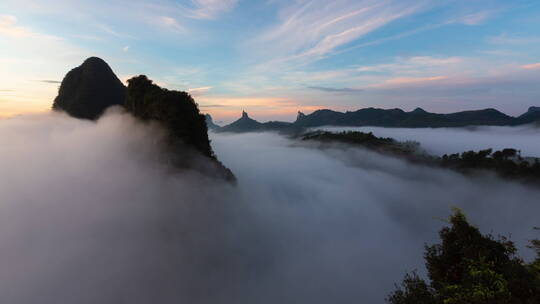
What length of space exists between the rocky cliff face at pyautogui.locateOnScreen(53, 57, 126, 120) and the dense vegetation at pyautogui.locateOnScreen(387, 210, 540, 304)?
4656 inches

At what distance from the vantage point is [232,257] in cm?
7538

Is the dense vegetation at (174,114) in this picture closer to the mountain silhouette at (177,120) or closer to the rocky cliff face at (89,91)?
the mountain silhouette at (177,120)

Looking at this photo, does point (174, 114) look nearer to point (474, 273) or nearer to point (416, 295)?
point (416, 295)

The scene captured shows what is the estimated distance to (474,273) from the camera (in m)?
14.1

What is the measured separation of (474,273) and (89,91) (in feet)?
407

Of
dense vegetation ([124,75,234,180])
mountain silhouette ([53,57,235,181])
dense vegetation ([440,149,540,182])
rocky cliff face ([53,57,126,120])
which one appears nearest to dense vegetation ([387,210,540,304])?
dense vegetation ([124,75,234,180])

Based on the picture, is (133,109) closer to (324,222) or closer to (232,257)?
(232,257)

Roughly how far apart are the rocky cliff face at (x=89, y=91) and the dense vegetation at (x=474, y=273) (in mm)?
118257

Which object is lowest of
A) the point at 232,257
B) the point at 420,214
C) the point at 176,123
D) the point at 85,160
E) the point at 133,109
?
the point at 420,214

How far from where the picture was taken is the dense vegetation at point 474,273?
12820 mm

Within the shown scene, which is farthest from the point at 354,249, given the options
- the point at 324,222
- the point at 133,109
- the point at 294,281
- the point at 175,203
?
the point at 133,109

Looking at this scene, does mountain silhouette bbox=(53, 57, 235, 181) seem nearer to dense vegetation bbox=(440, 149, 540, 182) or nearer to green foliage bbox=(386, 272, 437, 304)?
green foliage bbox=(386, 272, 437, 304)

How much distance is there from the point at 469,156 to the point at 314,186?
106 m

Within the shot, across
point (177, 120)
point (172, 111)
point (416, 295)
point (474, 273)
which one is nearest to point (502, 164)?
point (416, 295)
